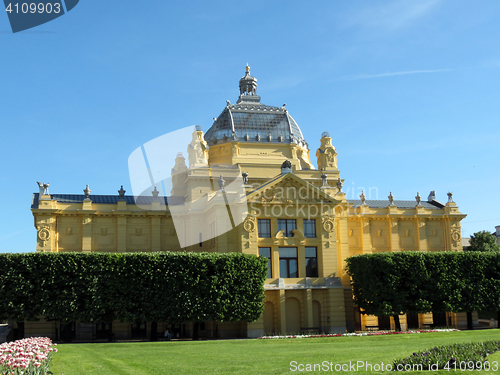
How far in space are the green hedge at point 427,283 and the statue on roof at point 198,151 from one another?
28.4 meters

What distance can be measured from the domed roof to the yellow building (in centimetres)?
17

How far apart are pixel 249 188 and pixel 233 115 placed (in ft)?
75.2

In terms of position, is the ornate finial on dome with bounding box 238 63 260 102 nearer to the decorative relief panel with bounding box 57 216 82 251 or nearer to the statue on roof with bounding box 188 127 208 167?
the statue on roof with bounding box 188 127 208 167

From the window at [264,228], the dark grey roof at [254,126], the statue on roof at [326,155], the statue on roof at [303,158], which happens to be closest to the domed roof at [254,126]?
the dark grey roof at [254,126]

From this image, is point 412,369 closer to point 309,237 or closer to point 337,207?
point 309,237

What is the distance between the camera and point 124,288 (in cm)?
5591

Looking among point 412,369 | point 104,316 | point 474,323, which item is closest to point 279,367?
point 412,369

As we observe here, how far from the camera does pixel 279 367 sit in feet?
104

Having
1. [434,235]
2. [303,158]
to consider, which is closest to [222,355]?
[303,158]

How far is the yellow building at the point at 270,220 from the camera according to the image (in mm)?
65000

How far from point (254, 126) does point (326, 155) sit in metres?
11.8

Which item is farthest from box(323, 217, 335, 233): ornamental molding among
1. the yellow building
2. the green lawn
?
the green lawn

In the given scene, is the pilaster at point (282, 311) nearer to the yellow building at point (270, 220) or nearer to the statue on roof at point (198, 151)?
the yellow building at point (270, 220)

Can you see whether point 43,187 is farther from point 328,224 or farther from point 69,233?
point 328,224
